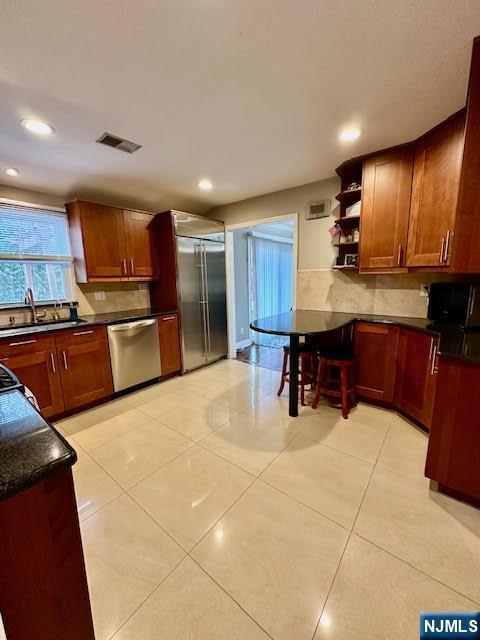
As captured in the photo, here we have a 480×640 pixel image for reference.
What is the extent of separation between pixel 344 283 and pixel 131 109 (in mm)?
2531

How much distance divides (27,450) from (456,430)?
197 cm

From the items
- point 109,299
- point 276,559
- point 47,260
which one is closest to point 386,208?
point 276,559

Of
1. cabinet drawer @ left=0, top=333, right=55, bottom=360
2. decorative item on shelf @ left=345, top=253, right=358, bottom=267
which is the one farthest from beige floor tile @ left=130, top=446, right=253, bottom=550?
decorative item on shelf @ left=345, top=253, right=358, bottom=267

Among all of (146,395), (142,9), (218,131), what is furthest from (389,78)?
(146,395)

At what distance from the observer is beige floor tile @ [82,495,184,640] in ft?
3.57

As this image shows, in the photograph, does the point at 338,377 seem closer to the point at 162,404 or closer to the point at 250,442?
the point at 250,442

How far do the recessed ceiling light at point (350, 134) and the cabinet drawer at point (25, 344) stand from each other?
9.93 ft

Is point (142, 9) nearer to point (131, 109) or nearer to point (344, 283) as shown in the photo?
point (131, 109)

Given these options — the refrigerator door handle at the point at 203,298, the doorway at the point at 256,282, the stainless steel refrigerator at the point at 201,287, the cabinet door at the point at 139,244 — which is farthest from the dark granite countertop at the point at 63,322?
the doorway at the point at 256,282

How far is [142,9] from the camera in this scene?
1.11 metres

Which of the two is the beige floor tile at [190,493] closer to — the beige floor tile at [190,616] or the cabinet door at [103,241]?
the beige floor tile at [190,616]

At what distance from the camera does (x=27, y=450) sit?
67cm

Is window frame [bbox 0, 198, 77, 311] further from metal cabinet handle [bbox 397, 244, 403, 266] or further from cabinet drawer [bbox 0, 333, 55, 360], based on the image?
metal cabinet handle [bbox 397, 244, 403, 266]

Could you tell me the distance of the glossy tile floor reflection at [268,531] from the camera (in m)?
1.06
